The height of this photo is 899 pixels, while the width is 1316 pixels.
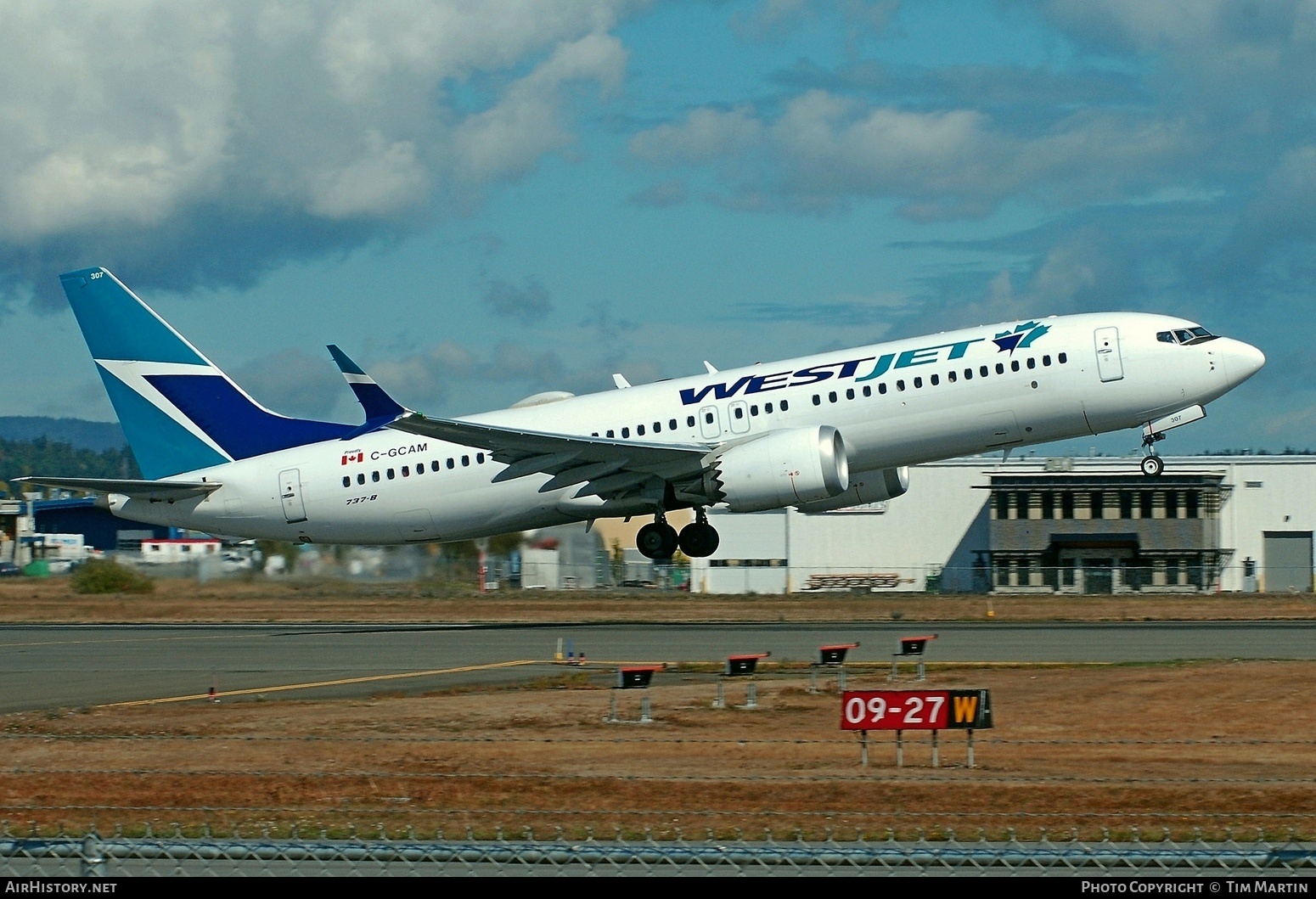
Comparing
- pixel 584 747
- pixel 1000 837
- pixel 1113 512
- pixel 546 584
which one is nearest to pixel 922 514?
pixel 1113 512

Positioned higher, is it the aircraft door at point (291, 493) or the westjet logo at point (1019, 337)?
the westjet logo at point (1019, 337)

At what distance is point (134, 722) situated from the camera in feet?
67.8

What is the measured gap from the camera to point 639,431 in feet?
114

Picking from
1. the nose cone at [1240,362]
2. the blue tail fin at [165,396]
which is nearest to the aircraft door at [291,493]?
the blue tail fin at [165,396]

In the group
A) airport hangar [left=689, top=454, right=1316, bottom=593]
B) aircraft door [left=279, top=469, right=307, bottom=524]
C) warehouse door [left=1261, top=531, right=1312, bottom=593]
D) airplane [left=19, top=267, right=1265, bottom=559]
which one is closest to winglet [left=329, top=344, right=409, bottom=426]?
airplane [left=19, top=267, right=1265, bottom=559]

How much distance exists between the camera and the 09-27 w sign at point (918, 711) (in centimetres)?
1528

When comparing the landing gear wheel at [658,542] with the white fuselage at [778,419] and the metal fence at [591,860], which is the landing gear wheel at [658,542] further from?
the metal fence at [591,860]

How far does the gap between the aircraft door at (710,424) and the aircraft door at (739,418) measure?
0.26 m

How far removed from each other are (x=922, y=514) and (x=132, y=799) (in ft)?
219

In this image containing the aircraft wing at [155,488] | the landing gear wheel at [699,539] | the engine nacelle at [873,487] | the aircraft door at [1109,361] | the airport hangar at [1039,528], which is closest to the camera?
the aircraft door at [1109,361]

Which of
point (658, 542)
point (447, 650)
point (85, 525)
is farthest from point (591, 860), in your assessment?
point (85, 525)

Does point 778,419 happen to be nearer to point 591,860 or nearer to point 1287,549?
point 591,860

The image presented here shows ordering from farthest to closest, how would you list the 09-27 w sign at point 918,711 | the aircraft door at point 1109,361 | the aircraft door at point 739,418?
the aircraft door at point 739,418
the aircraft door at point 1109,361
the 09-27 w sign at point 918,711

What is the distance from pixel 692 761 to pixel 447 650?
599 inches
